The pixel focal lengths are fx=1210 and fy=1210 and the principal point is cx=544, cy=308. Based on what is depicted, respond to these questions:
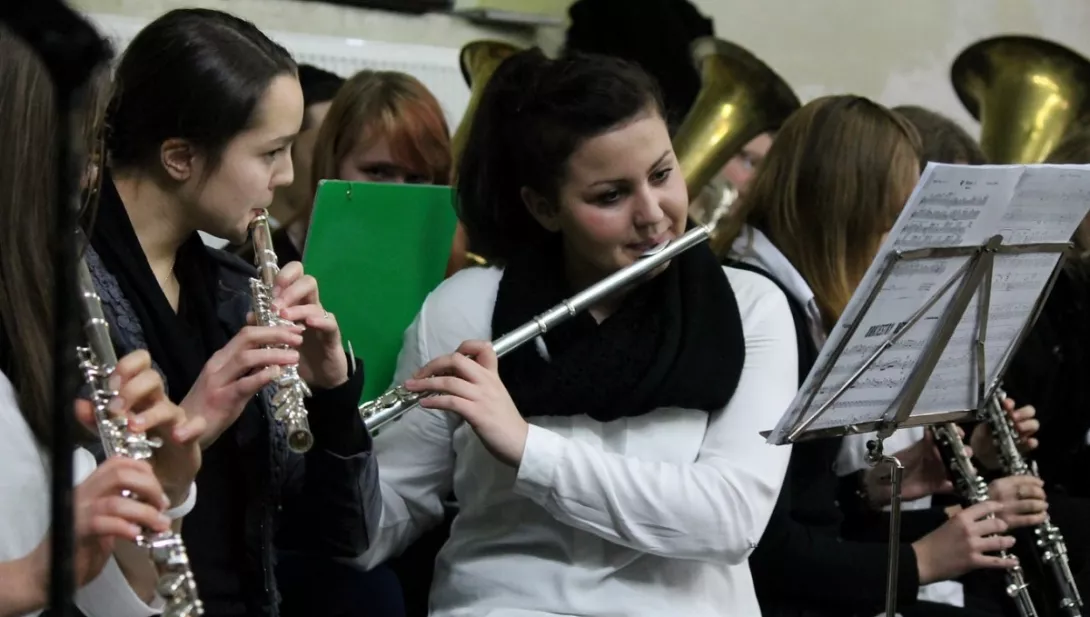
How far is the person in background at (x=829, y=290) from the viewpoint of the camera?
1493mm

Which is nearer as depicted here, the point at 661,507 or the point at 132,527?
the point at 132,527

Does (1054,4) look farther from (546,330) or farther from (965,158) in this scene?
(546,330)

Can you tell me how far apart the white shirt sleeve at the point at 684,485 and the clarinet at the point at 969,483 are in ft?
1.19

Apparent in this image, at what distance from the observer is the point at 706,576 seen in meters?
1.34

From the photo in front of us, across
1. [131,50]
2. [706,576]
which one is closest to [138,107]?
[131,50]

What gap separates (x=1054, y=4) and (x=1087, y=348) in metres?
2.67

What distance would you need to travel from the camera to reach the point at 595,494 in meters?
1.26

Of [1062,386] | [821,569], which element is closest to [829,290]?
[821,569]

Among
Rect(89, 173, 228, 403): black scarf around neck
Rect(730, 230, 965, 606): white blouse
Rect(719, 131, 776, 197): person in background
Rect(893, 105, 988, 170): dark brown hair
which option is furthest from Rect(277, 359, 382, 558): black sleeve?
Rect(719, 131, 776, 197): person in background

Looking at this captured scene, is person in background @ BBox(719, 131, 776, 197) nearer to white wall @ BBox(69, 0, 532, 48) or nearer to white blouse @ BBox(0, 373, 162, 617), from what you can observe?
white wall @ BBox(69, 0, 532, 48)

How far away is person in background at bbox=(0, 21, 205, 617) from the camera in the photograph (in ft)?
2.87

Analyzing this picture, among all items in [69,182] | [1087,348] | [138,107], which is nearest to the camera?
[69,182]

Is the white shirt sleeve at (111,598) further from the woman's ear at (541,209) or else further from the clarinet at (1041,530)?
the clarinet at (1041,530)

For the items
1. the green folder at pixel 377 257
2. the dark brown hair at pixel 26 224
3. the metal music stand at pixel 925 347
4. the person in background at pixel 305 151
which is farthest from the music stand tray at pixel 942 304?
the person in background at pixel 305 151
